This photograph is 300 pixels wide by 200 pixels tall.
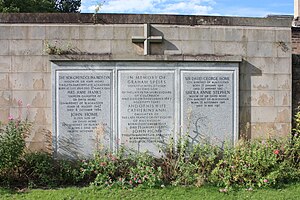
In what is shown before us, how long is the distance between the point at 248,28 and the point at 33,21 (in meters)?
4.09

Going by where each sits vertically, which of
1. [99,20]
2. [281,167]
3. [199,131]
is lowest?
[281,167]

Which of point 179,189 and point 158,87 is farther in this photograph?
point 158,87

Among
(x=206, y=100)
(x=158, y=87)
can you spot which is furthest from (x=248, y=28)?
(x=158, y=87)

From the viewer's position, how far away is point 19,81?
5.61 m

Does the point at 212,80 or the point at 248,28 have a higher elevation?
the point at 248,28

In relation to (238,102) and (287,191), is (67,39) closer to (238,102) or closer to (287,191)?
(238,102)

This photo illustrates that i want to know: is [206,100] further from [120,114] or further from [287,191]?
[287,191]

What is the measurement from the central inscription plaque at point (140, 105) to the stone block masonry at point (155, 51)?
7.4 inches

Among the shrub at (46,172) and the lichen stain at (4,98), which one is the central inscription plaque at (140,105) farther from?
the lichen stain at (4,98)

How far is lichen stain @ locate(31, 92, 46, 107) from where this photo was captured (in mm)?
5625

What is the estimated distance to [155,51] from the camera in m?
5.81

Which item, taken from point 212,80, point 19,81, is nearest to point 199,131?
point 212,80

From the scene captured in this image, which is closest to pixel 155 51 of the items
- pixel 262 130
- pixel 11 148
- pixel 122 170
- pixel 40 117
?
pixel 122 170

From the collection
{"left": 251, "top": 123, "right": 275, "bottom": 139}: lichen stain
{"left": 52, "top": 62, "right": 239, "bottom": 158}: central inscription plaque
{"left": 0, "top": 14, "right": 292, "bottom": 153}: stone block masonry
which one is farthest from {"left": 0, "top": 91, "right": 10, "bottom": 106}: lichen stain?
{"left": 251, "top": 123, "right": 275, "bottom": 139}: lichen stain
